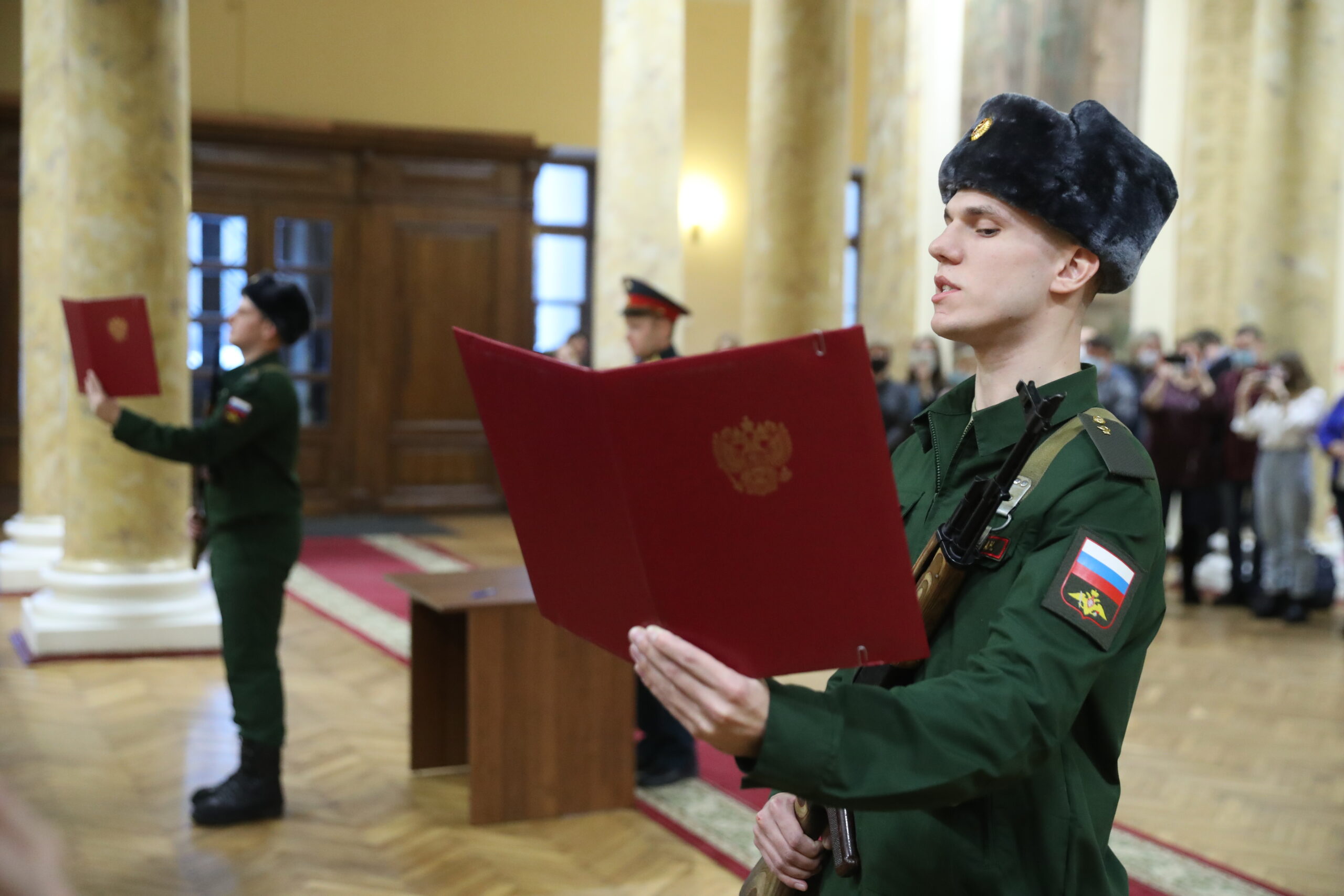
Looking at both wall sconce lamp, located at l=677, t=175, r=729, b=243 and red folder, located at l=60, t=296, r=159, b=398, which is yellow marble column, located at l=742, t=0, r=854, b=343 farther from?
wall sconce lamp, located at l=677, t=175, r=729, b=243

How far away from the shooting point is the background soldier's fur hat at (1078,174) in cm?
139

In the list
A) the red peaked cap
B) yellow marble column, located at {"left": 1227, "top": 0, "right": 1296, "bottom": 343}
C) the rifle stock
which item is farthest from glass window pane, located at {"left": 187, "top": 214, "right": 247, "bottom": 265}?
the rifle stock

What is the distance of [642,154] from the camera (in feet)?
23.7

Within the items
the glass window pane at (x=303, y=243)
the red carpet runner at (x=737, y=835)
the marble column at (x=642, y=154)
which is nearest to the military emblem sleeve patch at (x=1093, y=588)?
the red carpet runner at (x=737, y=835)

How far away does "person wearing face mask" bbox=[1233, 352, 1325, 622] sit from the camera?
294 inches

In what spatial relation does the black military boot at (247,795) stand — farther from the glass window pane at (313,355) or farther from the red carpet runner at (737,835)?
the glass window pane at (313,355)

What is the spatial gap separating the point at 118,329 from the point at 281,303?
0.54m

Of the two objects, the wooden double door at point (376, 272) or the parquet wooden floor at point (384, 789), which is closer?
the parquet wooden floor at point (384, 789)

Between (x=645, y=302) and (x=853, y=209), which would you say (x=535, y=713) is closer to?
(x=645, y=302)

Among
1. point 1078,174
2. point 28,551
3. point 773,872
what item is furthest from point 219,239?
point 1078,174

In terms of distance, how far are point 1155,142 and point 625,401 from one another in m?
11.3

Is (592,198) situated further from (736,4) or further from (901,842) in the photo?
(901,842)

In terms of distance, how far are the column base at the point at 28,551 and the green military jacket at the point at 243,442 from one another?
14.6 ft

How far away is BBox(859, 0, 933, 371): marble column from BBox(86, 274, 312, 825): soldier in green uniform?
7.69 metres
